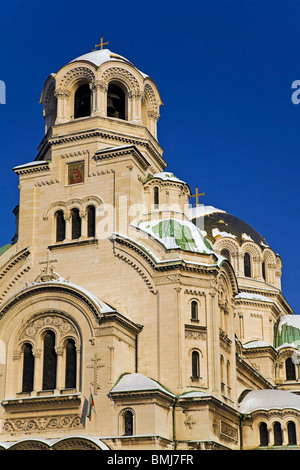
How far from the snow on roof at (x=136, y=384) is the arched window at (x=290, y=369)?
19025 mm

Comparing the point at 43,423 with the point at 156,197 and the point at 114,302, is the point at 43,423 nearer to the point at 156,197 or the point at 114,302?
the point at 114,302

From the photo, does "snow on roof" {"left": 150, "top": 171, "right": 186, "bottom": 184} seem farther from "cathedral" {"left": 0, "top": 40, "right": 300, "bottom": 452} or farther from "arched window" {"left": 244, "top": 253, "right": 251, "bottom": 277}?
"arched window" {"left": 244, "top": 253, "right": 251, "bottom": 277}

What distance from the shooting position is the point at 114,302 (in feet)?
128

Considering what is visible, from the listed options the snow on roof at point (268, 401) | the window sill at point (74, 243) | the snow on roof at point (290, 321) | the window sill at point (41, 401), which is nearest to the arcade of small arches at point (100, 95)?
the window sill at point (74, 243)

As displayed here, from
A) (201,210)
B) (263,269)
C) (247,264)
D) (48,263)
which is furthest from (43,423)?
(201,210)

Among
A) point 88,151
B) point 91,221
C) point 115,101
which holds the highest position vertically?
point 115,101

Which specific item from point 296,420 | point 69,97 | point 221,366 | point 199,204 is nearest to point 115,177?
point 69,97

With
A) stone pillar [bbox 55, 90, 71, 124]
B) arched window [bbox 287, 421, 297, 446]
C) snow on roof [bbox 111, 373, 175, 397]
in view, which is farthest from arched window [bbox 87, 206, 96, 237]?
arched window [bbox 287, 421, 297, 446]

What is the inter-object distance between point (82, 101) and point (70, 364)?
15284mm

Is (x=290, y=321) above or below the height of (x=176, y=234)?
above

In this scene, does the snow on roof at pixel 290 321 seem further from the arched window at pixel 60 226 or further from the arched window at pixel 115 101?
the arched window at pixel 60 226

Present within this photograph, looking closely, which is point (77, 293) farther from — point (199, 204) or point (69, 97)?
point (199, 204)

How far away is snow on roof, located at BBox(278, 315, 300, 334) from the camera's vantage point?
55.6 m

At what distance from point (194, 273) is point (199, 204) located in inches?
867
